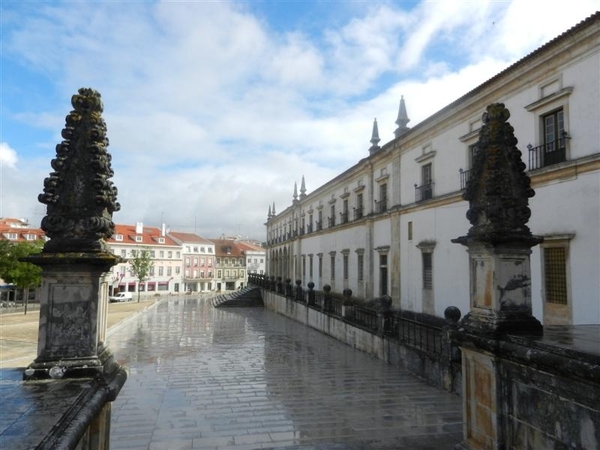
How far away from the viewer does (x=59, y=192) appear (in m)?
4.18

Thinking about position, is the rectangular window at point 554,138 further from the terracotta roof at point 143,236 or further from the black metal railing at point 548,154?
the terracotta roof at point 143,236

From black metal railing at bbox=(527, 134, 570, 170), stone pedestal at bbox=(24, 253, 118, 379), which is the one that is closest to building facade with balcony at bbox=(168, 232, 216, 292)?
black metal railing at bbox=(527, 134, 570, 170)

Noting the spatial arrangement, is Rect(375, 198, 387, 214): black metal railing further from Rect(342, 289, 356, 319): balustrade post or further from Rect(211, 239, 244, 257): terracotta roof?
Rect(211, 239, 244, 257): terracotta roof

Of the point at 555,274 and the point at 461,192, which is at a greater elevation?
the point at 461,192

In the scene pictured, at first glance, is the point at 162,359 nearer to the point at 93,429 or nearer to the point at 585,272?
the point at 93,429

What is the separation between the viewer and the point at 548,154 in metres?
12.4

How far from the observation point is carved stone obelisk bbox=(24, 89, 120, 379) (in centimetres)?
392

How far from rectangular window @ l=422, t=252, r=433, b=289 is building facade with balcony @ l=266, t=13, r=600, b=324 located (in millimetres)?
43

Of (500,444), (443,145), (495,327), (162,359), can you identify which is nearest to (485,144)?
(495,327)

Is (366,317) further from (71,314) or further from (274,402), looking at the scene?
(71,314)

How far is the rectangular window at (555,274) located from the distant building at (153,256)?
58.2 m

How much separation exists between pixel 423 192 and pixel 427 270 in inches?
136

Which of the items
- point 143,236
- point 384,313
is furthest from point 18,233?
point 384,313

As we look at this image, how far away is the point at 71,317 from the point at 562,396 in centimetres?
429
